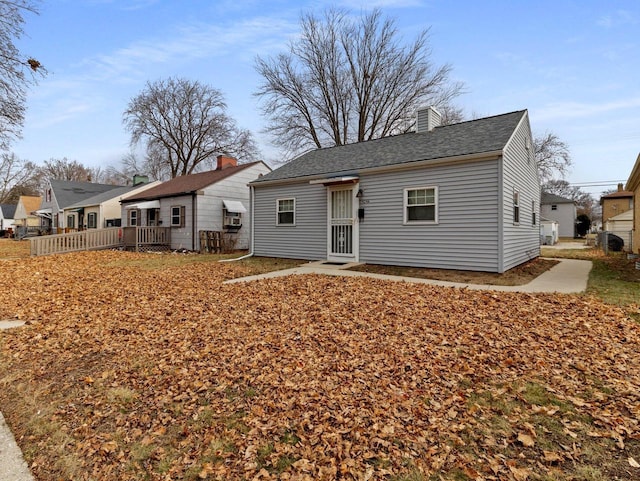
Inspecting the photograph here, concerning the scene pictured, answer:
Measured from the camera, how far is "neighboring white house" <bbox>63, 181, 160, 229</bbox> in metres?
25.3

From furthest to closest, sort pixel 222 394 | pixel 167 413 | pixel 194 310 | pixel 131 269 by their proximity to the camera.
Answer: pixel 131 269 < pixel 194 310 < pixel 222 394 < pixel 167 413

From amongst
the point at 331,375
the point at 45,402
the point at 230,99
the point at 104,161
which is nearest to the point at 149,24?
the point at 45,402

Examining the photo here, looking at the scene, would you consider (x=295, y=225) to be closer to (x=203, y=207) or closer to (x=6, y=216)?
(x=203, y=207)

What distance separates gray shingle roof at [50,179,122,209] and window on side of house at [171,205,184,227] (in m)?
18.3

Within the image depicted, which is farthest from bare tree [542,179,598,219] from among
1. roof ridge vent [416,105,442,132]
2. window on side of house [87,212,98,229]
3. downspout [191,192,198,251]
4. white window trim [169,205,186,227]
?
window on side of house [87,212,98,229]

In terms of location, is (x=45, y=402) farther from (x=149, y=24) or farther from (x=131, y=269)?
(x=149, y=24)

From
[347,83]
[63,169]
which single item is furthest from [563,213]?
[63,169]

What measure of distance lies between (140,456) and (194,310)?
3.49m

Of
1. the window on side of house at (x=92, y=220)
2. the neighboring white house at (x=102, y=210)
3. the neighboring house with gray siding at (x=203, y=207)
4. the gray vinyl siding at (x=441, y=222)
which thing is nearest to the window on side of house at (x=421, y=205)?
the gray vinyl siding at (x=441, y=222)

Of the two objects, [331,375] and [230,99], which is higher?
[230,99]

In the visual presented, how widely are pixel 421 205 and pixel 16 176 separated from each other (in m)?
54.6

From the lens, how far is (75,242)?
629 inches

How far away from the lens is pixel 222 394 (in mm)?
3258

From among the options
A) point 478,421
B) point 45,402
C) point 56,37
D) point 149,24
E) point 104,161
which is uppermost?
point 104,161
